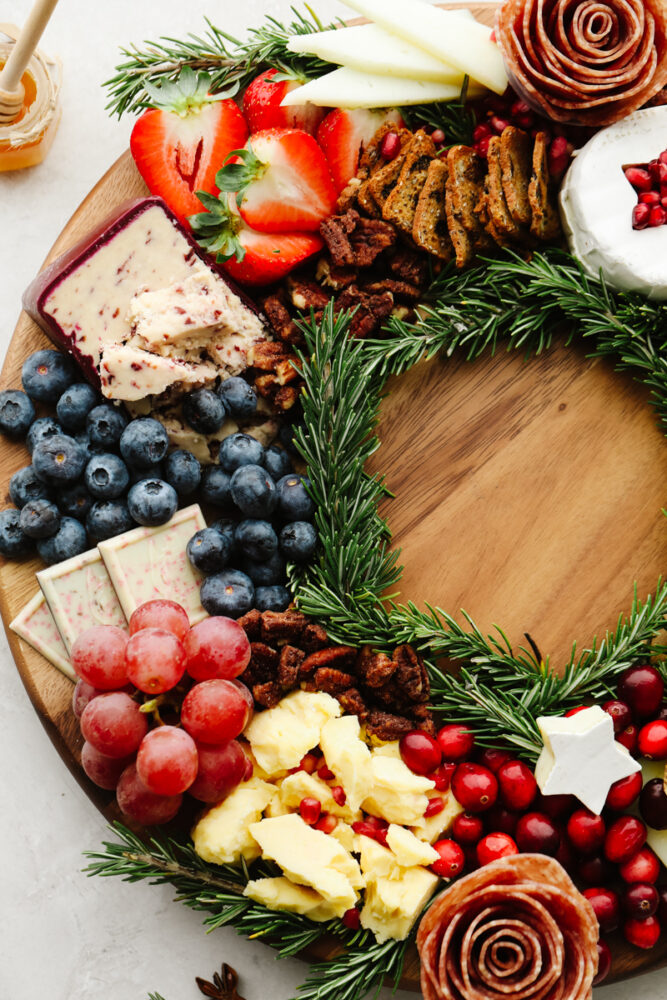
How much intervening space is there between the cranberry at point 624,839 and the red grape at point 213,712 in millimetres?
785

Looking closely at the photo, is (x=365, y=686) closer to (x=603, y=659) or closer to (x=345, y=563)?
(x=345, y=563)

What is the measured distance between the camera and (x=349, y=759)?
1640 mm

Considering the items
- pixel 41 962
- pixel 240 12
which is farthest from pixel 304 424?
pixel 41 962

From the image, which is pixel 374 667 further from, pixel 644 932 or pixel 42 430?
pixel 42 430

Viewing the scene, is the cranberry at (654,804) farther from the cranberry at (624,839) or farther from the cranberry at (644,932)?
the cranberry at (644,932)

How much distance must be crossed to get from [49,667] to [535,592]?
1085 millimetres

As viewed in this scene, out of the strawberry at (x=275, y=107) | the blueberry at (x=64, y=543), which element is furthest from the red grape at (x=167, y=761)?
the strawberry at (x=275, y=107)

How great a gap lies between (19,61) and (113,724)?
1.48 metres

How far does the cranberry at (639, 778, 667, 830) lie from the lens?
66.8 inches

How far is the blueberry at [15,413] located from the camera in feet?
6.09

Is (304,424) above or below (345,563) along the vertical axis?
above

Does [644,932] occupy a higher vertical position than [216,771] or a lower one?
lower

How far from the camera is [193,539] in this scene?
178cm

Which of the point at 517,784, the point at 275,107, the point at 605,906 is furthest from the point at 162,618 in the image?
the point at 275,107
